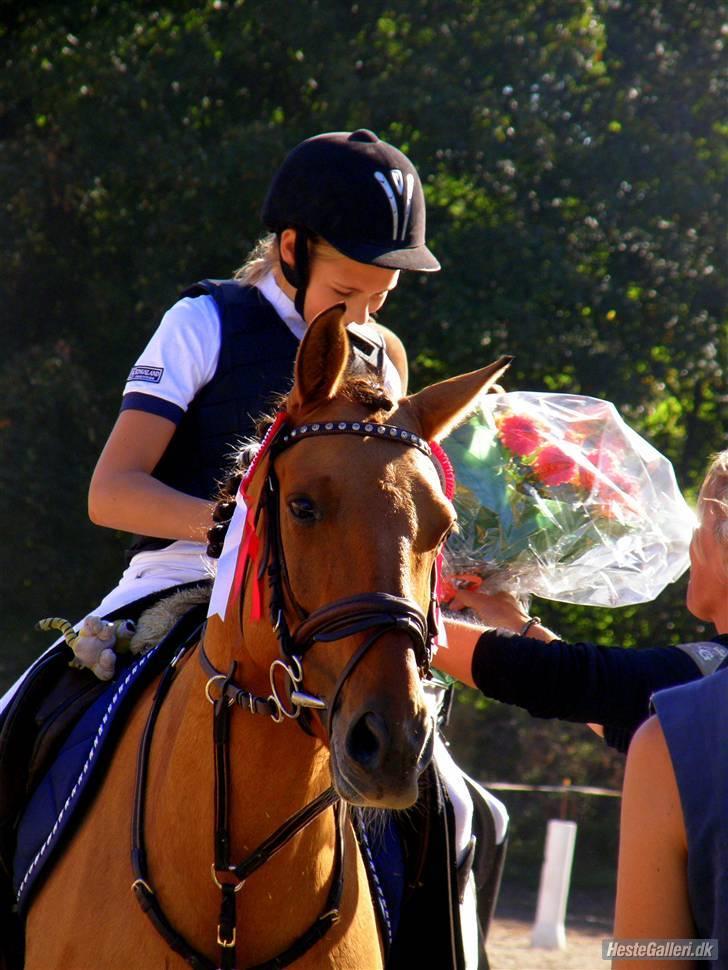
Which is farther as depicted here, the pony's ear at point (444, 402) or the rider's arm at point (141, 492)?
the rider's arm at point (141, 492)

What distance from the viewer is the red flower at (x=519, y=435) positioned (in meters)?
3.92

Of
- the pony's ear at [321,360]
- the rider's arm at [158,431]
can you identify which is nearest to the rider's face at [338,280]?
the rider's arm at [158,431]

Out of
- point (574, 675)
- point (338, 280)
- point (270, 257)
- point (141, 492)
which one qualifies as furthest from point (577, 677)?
point (270, 257)

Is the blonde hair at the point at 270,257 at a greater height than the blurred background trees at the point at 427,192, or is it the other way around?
the blonde hair at the point at 270,257

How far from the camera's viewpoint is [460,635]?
10.8ft

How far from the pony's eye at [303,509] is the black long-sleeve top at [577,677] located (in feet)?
2.89

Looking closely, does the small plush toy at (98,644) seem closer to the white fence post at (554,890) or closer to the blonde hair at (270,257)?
the blonde hair at (270,257)

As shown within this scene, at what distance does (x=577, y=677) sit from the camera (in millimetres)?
3146

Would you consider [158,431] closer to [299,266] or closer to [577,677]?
[299,266]

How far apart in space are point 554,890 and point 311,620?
9.72 meters

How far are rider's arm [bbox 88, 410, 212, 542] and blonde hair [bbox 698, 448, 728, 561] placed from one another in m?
1.31

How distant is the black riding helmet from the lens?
3613 mm

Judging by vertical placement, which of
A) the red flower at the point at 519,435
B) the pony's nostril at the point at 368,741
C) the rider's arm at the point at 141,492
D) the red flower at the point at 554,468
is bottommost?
the red flower at the point at 554,468

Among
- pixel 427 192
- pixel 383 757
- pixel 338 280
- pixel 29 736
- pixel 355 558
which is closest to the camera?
pixel 383 757
